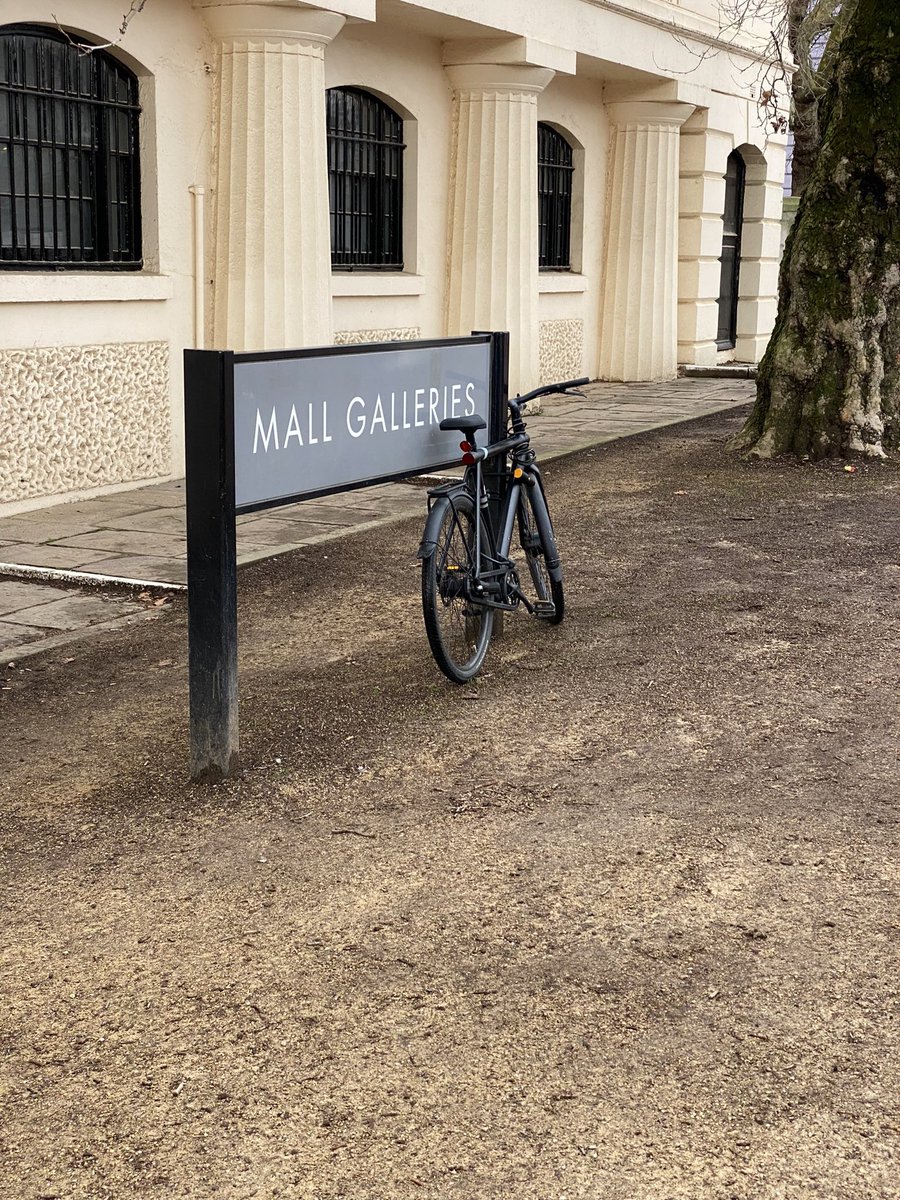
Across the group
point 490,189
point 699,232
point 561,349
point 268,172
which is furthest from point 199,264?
point 699,232

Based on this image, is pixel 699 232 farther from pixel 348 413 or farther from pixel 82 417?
pixel 348 413

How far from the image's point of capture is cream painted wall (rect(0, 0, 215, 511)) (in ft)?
30.3

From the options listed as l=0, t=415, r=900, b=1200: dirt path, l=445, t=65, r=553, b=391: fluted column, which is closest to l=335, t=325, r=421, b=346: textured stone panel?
l=445, t=65, r=553, b=391: fluted column

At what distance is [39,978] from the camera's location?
131 inches

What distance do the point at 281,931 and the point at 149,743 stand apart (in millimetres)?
1615

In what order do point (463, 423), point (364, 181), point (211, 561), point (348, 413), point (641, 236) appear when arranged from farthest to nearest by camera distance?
point (641, 236)
point (364, 181)
point (463, 423)
point (348, 413)
point (211, 561)

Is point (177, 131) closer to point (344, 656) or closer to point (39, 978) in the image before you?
point (344, 656)

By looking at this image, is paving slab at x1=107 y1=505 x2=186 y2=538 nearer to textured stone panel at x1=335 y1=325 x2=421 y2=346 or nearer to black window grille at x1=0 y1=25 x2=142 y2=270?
black window grille at x1=0 y1=25 x2=142 y2=270

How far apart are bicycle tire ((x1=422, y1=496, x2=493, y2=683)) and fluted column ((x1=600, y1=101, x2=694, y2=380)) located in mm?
12226

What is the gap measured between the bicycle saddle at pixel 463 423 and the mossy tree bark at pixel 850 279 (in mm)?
5693

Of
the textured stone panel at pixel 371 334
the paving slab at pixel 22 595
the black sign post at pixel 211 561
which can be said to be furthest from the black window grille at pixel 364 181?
the black sign post at pixel 211 561

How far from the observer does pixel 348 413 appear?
4977 millimetres

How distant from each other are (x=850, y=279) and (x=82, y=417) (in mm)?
5363

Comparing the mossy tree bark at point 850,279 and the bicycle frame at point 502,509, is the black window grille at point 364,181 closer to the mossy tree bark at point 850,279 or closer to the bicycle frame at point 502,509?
the mossy tree bark at point 850,279
